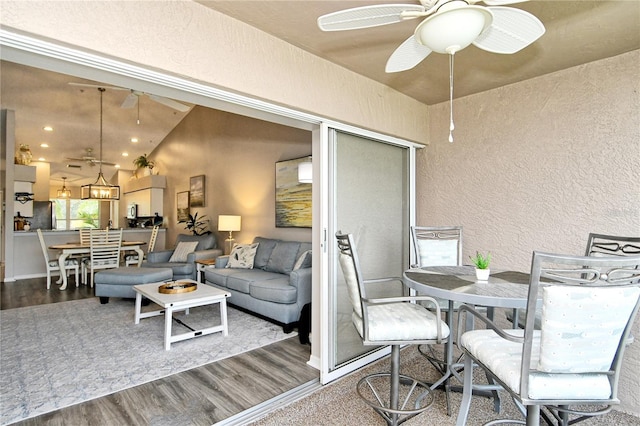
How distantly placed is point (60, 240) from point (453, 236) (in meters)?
8.09

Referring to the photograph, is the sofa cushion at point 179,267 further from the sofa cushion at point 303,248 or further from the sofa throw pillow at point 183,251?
the sofa cushion at point 303,248

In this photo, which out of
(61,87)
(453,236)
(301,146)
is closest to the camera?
(453,236)

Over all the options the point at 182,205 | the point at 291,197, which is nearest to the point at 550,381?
the point at 291,197

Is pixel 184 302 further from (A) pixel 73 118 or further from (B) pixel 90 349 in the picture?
(A) pixel 73 118

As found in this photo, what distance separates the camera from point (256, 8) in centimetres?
188

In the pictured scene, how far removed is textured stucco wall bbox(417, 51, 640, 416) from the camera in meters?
2.36

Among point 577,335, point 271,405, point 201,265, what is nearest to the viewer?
point 577,335

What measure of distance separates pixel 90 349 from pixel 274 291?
5.93 feet

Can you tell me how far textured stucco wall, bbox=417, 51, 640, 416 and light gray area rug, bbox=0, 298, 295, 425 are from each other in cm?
236

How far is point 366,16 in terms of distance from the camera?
4.76 ft

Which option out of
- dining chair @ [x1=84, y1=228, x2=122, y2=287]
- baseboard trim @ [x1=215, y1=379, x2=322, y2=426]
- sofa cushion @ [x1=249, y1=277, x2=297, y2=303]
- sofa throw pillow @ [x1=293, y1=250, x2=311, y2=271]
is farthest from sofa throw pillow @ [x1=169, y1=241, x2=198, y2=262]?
baseboard trim @ [x1=215, y1=379, x2=322, y2=426]

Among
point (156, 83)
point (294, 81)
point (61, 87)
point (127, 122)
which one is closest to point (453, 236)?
point (294, 81)

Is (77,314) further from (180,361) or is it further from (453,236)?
(453,236)

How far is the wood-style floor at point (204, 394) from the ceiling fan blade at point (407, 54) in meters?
2.32
